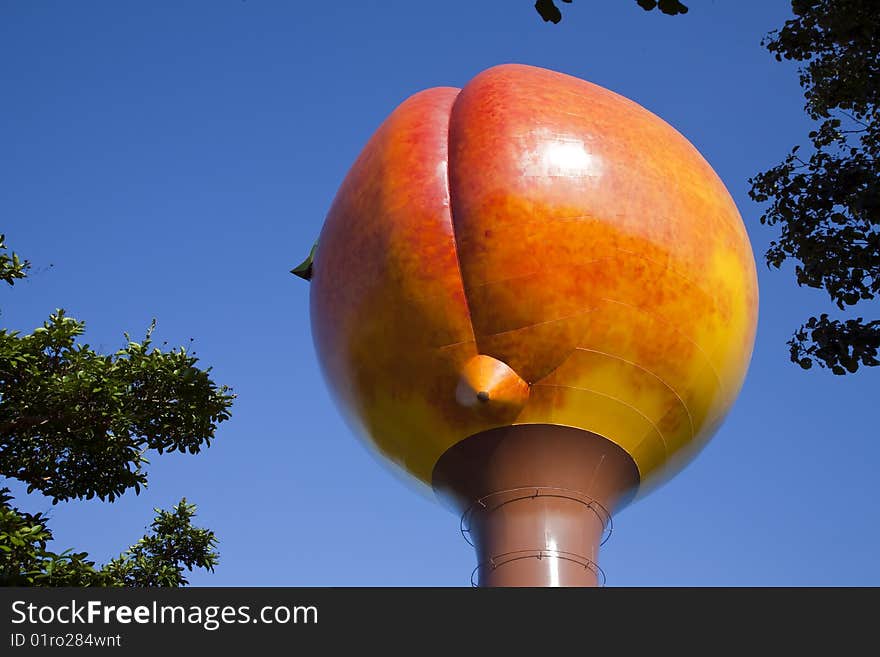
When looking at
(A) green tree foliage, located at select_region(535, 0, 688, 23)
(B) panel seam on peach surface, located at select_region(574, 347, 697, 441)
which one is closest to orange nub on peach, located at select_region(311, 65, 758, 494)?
(B) panel seam on peach surface, located at select_region(574, 347, 697, 441)

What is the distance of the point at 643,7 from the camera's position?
636 cm

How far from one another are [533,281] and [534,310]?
1.23ft

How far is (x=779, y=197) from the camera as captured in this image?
38.5ft

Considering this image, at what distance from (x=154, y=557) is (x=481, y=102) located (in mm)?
9763

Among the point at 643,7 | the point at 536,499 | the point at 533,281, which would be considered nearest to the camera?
the point at 643,7

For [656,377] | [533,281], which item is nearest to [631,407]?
[656,377]

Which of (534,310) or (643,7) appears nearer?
(643,7)

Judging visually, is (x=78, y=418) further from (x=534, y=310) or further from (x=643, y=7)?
(x=643, y=7)

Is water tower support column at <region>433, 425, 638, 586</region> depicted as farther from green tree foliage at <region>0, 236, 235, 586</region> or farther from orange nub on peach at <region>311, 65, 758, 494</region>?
green tree foliage at <region>0, 236, 235, 586</region>

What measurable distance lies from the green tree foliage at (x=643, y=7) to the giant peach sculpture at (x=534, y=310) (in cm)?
689

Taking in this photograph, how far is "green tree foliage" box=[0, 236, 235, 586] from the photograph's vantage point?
12.6m

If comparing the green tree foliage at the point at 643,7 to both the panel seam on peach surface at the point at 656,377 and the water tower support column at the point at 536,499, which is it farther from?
the water tower support column at the point at 536,499

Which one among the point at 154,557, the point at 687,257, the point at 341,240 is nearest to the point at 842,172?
the point at 687,257
